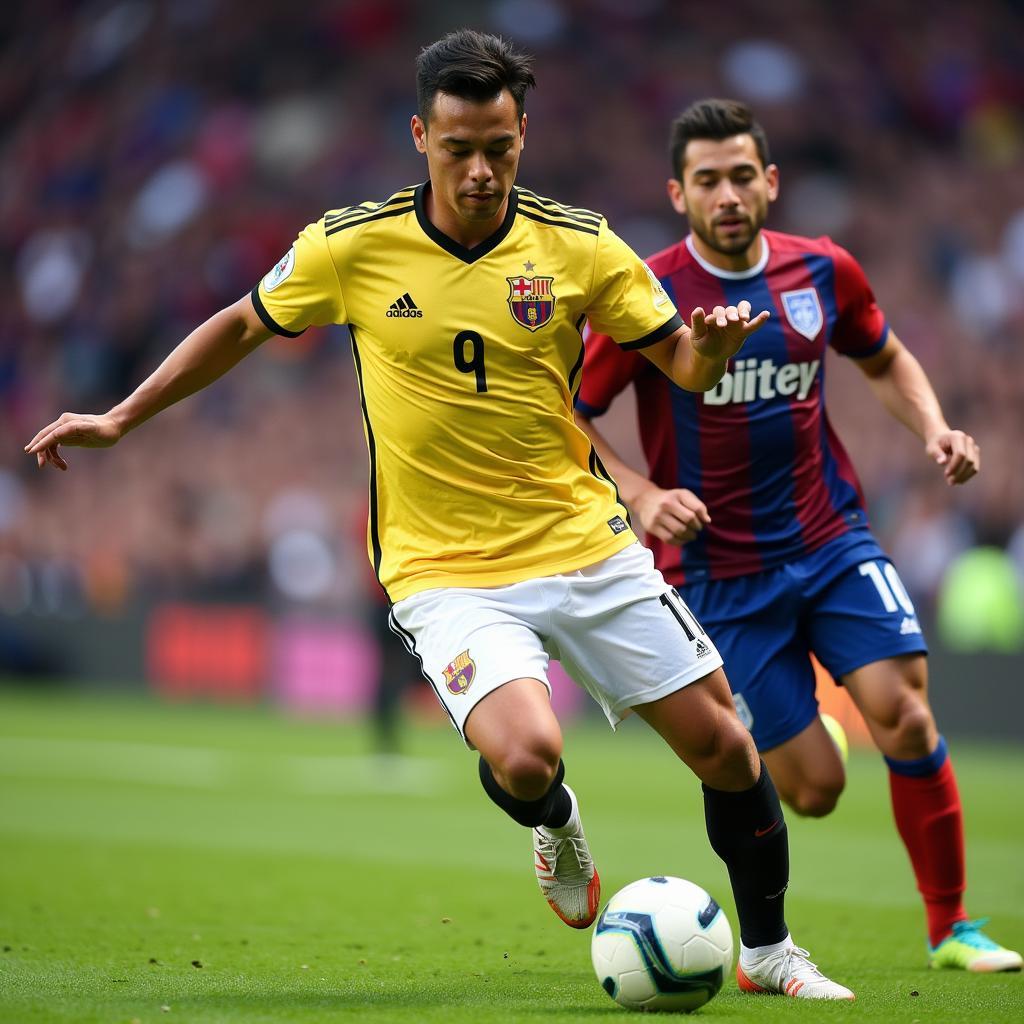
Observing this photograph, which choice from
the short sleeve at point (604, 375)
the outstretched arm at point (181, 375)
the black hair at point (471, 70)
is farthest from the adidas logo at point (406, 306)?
the short sleeve at point (604, 375)

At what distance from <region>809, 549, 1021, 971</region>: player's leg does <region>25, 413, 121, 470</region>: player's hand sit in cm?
251

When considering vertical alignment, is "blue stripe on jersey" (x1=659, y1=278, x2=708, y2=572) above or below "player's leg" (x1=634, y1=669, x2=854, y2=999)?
above

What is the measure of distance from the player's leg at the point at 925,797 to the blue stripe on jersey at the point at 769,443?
0.57 m

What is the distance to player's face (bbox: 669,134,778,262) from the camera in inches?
235

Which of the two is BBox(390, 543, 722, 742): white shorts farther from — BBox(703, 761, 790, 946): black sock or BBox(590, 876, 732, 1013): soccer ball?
BBox(590, 876, 732, 1013): soccer ball

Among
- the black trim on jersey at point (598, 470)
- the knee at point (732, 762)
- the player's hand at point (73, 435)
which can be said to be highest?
the player's hand at point (73, 435)

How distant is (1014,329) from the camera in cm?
1697

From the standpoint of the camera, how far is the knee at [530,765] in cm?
473

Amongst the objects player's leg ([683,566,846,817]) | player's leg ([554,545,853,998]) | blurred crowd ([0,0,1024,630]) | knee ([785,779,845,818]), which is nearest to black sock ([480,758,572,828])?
player's leg ([554,545,853,998])

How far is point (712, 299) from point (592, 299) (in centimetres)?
106

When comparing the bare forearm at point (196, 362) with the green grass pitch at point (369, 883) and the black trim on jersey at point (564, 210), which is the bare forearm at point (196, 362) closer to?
the black trim on jersey at point (564, 210)

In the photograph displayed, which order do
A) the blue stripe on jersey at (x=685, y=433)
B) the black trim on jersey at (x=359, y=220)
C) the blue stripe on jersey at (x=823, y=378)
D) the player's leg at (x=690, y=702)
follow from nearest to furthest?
1. the player's leg at (x=690, y=702)
2. the black trim on jersey at (x=359, y=220)
3. the blue stripe on jersey at (x=685, y=433)
4. the blue stripe on jersey at (x=823, y=378)

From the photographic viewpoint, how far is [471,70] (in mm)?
4789

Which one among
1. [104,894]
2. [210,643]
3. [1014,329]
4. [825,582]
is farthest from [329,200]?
[825,582]
